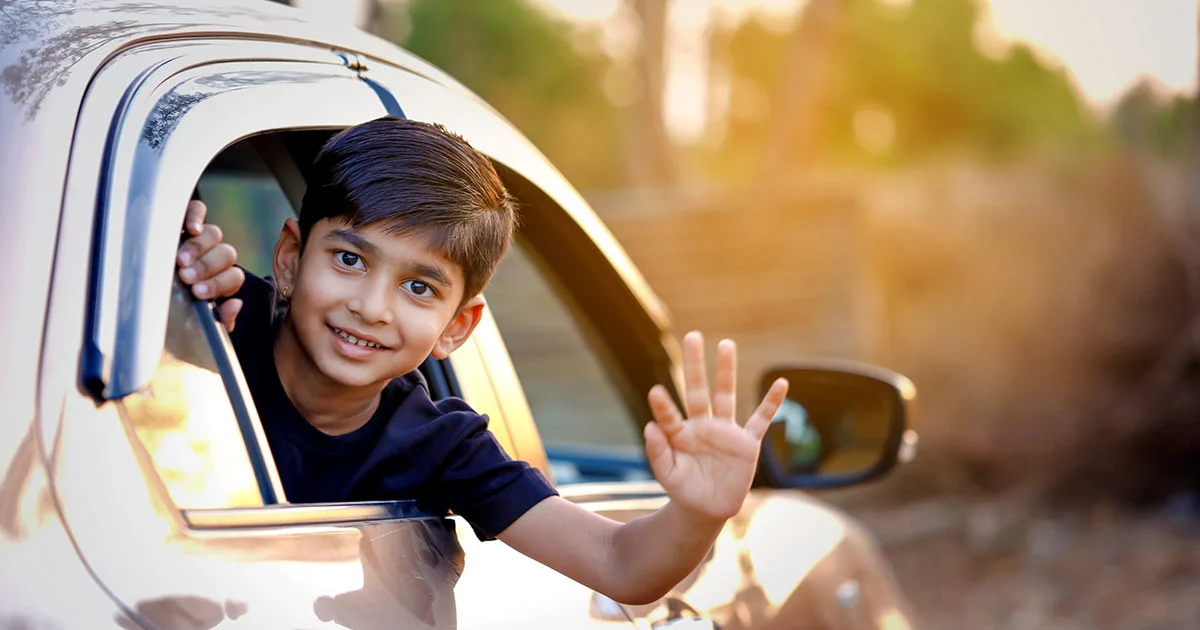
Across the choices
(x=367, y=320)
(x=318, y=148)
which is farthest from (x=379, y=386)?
(x=318, y=148)

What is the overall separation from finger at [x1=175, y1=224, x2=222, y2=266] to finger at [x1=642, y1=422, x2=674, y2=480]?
1.92 feet

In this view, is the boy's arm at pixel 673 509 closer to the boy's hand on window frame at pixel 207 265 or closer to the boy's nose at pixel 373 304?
the boy's nose at pixel 373 304

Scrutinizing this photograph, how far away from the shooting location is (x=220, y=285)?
1.62m

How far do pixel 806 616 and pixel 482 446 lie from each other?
3.72 feet

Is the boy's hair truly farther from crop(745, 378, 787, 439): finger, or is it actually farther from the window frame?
crop(745, 378, 787, 439): finger

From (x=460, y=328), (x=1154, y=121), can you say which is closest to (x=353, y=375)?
(x=460, y=328)

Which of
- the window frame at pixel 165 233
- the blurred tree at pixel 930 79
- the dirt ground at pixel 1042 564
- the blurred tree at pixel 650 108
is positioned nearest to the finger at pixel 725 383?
the window frame at pixel 165 233

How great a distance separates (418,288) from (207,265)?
0.33 metres

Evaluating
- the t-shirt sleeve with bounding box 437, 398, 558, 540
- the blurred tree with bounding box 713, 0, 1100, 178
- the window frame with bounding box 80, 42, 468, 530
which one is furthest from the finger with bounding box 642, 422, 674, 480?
the blurred tree with bounding box 713, 0, 1100, 178

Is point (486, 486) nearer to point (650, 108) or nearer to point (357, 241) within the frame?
point (357, 241)

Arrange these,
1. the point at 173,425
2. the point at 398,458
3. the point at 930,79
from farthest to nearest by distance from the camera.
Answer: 1. the point at 930,79
2. the point at 398,458
3. the point at 173,425

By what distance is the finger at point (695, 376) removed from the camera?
1562 mm

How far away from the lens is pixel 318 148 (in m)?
1.97

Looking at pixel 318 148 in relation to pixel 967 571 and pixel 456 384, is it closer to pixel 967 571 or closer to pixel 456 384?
pixel 456 384
